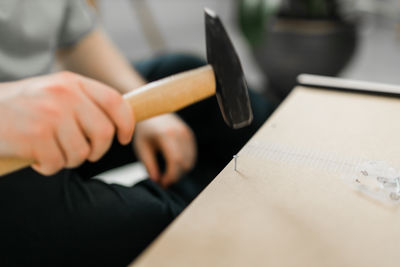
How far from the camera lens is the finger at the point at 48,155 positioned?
374mm

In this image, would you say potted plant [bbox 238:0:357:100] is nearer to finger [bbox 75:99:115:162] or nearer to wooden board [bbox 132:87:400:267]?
wooden board [bbox 132:87:400:267]

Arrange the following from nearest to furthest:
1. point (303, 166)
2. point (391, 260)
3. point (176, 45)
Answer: point (391, 260), point (303, 166), point (176, 45)

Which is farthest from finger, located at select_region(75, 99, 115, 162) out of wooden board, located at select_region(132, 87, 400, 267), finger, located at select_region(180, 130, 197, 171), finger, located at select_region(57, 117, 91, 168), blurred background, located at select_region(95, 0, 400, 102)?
blurred background, located at select_region(95, 0, 400, 102)

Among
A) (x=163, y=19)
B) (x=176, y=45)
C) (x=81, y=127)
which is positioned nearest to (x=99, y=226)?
(x=81, y=127)

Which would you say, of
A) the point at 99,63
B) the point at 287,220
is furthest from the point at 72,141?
the point at 99,63

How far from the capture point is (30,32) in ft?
1.98

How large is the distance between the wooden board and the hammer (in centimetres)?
7

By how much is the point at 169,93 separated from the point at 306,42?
4.22ft

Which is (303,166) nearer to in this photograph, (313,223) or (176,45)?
(313,223)

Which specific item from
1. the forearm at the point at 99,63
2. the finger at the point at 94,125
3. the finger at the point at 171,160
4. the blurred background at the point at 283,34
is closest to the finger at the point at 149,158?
the finger at the point at 171,160

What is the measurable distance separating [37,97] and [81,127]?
0.19ft

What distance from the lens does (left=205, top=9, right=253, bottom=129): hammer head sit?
44cm

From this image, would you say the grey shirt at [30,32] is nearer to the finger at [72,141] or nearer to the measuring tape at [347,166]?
the finger at [72,141]

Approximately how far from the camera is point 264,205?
33 centimetres
